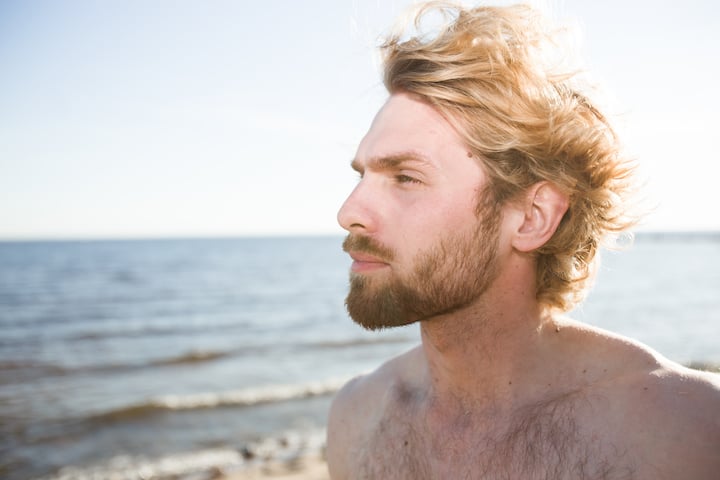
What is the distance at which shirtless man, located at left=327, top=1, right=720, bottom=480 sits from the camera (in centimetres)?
226

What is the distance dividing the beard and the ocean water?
1.26m

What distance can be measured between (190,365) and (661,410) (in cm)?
1324

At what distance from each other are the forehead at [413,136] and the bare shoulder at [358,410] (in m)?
1.20

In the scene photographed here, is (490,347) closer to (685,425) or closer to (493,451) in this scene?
(493,451)

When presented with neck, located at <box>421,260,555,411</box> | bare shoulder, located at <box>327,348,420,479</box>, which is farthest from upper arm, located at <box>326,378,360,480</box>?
neck, located at <box>421,260,555,411</box>

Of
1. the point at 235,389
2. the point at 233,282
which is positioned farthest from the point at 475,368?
the point at 233,282

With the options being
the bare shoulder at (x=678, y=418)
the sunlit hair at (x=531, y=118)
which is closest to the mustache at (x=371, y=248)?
the sunlit hair at (x=531, y=118)

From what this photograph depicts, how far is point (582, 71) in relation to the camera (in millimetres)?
2748

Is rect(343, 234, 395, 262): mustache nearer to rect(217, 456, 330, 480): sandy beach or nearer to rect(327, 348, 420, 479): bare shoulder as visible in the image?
rect(327, 348, 420, 479): bare shoulder

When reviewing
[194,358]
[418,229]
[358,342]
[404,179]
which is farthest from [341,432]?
[358,342]

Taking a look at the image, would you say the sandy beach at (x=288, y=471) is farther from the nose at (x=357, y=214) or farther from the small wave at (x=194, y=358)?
the small wave at (x=194, y=358)

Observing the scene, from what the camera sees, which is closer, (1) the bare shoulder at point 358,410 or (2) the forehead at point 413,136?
(2) the forehead at point 413,136

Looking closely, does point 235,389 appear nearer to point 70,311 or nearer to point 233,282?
point 70,311

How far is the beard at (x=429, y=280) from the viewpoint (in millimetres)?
2418
